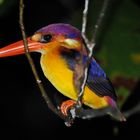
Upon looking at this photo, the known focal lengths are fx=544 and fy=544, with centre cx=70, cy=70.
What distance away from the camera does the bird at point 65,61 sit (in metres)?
1.64

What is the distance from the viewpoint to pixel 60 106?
183 centimetres

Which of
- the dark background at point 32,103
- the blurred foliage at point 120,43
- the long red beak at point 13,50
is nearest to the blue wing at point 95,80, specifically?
the long red beak at point 13,50

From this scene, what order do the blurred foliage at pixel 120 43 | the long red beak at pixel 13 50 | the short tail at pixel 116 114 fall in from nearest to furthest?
1. the short tail at pixel 116 114
2. the long red beak at pixel 13 50
3. the blurred foliage at pixel 120 43

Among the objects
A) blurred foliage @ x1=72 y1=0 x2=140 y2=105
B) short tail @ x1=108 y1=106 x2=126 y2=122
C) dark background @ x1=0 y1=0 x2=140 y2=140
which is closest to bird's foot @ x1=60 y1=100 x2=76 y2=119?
short tail @ x1=108 y1=106 x2=126 y2=122

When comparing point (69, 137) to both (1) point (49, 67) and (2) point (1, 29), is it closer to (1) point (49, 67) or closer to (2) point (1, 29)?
(2) point (1, 29)

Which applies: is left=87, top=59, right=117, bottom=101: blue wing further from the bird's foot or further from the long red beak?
the long red beak

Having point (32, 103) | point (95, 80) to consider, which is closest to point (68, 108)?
point (95, 80)

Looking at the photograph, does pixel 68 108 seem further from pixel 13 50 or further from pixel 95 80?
pixel 13 50

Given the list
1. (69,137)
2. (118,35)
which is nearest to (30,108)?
(69,137)

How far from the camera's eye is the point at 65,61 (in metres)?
1.71

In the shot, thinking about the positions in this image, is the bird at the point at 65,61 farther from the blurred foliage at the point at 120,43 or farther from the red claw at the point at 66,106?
the blurred foliage at the point at 120,43

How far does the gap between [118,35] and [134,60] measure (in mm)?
237

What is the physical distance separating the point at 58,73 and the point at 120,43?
132cm

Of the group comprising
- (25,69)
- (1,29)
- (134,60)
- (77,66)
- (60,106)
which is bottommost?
(25,69)
